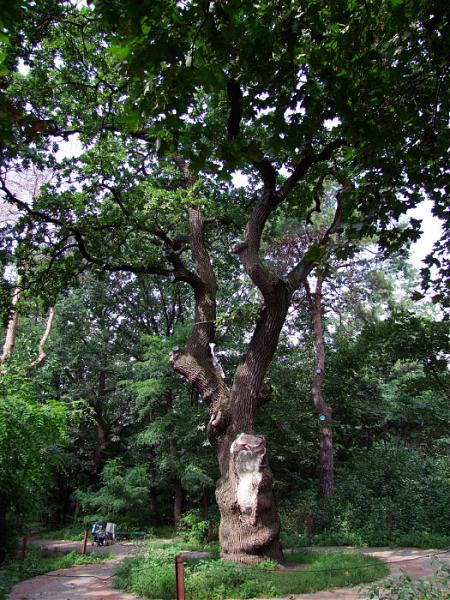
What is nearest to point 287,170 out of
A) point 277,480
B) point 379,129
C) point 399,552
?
point 379,129

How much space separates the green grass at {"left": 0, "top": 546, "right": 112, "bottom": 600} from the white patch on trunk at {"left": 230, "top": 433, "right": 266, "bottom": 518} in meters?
4.06

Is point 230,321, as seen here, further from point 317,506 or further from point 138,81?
point 317,506

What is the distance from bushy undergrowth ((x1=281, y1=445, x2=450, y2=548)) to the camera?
11.7m

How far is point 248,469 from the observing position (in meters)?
7.62

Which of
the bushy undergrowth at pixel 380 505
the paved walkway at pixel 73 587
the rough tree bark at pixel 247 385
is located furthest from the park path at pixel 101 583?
→ the rough tree bark at pixel 247 385

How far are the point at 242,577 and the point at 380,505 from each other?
316 inches

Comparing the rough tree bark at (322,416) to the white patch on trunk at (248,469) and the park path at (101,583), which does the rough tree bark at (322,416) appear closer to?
the park path at (101,583)

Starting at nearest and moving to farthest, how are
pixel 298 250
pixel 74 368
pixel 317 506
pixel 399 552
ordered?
1. pixel 399 552
2. pixel 317 506
3. pixel 298 250
4. pixel 74 368

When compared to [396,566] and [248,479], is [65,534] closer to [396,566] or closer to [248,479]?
[248,479]

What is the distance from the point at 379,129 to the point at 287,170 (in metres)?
6.19

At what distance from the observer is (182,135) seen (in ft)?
12.1

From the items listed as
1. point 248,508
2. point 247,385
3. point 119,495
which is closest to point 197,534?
point 119,495

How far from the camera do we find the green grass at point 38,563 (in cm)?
879

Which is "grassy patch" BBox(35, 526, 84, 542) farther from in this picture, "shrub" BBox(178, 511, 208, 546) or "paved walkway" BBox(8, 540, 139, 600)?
"paved walkway" BBox(8, 540, 139, 600)
